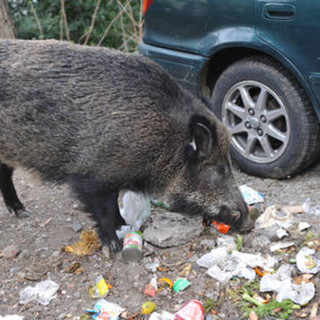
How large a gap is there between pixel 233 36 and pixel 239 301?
2230 millimetres

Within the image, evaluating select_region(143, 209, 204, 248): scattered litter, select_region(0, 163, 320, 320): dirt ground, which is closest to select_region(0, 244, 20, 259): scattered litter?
select_region(0, 163, 320, 320): dirt ground

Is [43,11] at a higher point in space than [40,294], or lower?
higher

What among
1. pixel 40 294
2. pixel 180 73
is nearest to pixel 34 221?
pixel 40 294

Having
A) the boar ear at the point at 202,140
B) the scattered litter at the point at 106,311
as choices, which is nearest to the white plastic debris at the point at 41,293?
the scattered litter at the point at 106,311

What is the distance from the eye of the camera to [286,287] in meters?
3.33

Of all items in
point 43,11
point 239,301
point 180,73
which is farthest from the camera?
point 43,11

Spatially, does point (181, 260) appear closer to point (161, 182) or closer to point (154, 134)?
point (161, 182)

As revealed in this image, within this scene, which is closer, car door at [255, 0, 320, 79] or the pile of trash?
the pile of trash

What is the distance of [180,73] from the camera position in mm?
4844

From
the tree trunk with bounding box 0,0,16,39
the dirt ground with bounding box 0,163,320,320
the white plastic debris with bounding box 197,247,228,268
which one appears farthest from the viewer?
the tree trunk with bounding box 0,0,16,39

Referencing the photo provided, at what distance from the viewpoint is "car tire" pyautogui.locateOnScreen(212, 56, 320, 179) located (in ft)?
14.1

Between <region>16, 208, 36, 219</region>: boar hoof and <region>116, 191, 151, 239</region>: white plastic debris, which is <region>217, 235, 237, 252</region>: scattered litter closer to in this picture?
<region>116, 191, 151, 239</region>: white plastic debris

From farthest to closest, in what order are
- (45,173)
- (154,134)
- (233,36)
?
(233,36), (45,173), (154,134)

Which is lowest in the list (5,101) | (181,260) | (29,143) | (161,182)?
(181,260)
